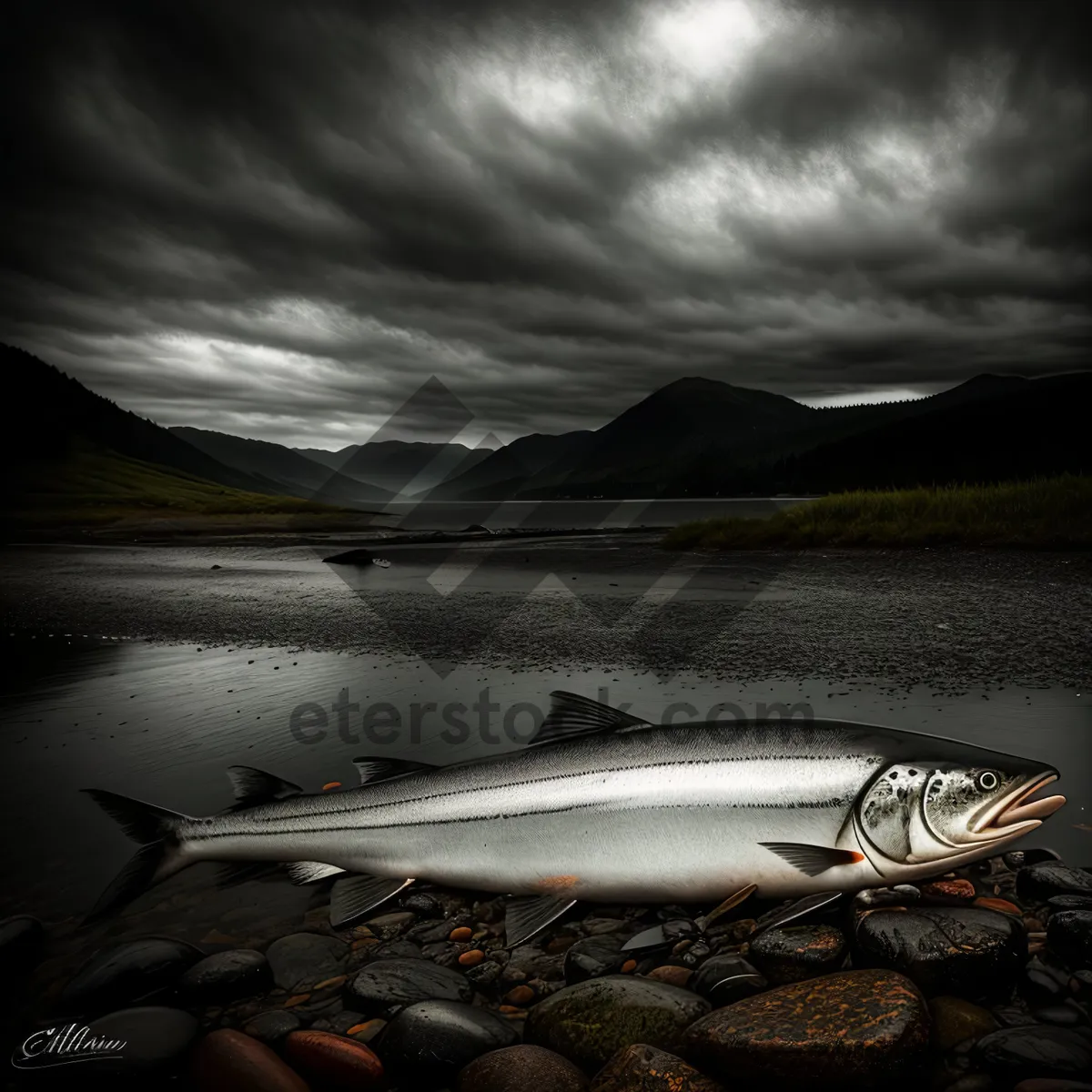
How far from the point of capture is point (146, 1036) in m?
2.85

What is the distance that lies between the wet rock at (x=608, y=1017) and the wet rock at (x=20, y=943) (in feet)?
8.67

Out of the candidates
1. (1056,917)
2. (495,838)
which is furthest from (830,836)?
(495,838)

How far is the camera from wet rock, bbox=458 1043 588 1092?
2562mm

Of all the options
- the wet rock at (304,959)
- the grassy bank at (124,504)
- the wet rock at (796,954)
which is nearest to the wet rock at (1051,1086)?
the wet rock at (796,954)

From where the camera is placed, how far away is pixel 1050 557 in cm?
1702

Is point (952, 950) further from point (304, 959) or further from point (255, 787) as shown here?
point (255, 787)

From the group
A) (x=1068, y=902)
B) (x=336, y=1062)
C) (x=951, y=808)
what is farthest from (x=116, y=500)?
(x=1068, y=902)

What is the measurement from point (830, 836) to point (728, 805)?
53cm

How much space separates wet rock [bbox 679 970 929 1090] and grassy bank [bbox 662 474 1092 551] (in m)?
20.7

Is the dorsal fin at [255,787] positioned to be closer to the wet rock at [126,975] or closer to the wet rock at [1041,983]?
the wet rock at [126,975]

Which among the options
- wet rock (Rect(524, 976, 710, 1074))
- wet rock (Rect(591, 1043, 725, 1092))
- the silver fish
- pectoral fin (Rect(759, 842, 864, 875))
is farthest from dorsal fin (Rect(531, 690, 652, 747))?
wet rock (Rect(591, 1043, 725, 1092))

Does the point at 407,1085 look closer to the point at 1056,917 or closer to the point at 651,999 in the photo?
the point at 651,999

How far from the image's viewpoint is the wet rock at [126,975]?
308 centimetres

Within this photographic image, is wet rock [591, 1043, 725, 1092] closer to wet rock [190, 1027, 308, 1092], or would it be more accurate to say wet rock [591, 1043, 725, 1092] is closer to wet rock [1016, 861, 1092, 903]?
wet rock [190, 1027, 308, 1092]
